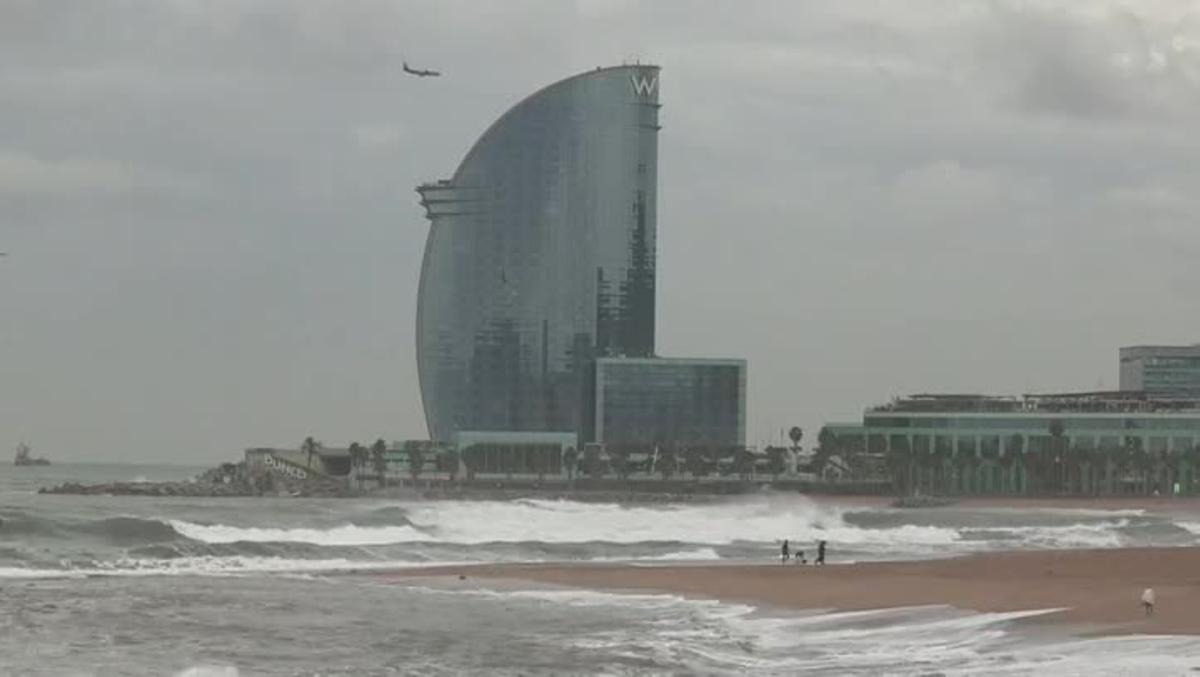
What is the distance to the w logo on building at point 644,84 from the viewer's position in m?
186

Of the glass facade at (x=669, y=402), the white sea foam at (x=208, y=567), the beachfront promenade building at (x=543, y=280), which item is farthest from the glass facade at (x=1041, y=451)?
the white sea foam at (x=208, y=567)

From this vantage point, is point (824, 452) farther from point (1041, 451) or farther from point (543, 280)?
point (543, 280)

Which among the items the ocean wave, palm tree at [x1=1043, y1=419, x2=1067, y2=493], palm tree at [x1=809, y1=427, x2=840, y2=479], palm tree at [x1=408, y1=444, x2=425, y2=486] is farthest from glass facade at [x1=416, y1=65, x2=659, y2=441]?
the ocean wave

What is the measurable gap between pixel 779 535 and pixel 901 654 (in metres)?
53.3

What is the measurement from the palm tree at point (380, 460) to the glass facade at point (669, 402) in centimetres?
2271

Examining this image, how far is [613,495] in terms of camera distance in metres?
148

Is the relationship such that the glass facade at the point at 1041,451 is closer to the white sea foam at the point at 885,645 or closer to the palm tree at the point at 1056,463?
the palm tree at the point at 1056,463

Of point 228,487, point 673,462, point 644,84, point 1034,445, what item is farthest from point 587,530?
point 644,84

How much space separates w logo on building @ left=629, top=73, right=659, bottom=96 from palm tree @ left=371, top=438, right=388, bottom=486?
152ft

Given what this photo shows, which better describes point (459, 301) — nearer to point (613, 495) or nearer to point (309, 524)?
point (613, 495)

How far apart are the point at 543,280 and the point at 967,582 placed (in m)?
137

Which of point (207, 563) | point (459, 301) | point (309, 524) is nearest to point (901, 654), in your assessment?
point (207, 563)

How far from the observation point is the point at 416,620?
3356 cm

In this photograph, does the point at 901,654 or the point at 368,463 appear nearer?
the point at 901,654
